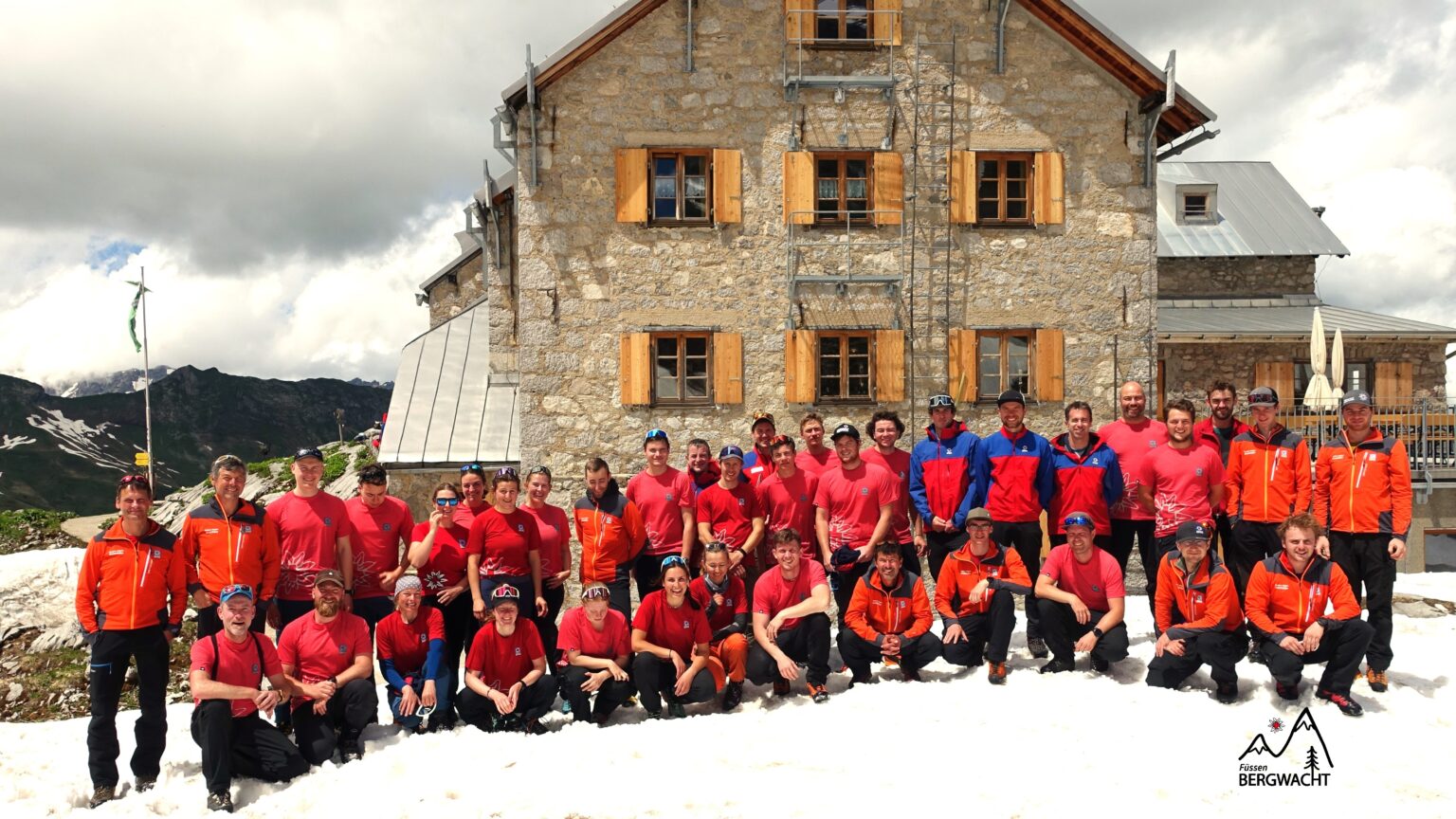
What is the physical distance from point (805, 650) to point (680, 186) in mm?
6605

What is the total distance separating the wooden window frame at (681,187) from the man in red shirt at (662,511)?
15.5ft

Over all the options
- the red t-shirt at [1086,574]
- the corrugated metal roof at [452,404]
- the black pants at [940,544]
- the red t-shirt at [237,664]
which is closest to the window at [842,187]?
the corrugated metal roof at [452,404]

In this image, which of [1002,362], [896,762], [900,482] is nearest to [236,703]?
[896,762]

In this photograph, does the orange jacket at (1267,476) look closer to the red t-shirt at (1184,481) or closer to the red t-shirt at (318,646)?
the red t-shirt at (1184,481)

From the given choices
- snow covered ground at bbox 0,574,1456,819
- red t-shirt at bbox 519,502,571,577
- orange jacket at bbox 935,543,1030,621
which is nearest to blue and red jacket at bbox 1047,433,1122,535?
orange jacket at bbox 935,543,1030,621

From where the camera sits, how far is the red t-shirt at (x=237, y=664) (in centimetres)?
552

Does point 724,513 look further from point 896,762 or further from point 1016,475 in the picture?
point 896,762

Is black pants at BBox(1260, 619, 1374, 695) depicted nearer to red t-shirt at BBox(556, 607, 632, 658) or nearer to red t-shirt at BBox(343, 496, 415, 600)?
red t-shirt at BBox(556, 607, 632, 658)

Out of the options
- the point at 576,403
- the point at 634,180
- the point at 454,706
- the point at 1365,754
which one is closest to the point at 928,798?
the point at 1365,754

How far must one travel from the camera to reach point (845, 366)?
11.8m

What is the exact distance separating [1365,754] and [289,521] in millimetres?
6995

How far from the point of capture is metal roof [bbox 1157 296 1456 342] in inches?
723

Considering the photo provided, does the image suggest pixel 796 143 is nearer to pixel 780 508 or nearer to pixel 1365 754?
pixel 780 508

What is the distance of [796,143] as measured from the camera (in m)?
11.5
